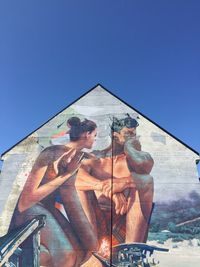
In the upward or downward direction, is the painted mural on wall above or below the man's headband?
below

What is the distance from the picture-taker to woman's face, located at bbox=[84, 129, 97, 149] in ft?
62.7

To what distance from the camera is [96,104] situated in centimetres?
2056

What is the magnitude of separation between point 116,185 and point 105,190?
2.20ft

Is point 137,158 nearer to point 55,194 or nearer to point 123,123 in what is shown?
point 123,123

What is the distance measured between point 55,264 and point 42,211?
2865 millimetres

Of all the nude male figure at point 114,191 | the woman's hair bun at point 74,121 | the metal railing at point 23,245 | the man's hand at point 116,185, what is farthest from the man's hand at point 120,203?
the woman's hair bun at point 74,121

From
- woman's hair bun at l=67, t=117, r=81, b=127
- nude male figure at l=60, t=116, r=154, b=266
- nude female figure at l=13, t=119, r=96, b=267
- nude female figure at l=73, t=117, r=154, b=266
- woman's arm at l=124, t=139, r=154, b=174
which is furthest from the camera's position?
woman's hair bun at l=67, t=117, r=81, b=127

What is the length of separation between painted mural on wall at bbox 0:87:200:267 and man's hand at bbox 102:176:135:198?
5 cm

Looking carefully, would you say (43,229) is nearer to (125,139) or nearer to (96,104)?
(125,139)

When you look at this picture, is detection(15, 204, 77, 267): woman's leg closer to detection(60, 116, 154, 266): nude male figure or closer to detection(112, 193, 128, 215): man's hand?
detection(60, 116, 154, 266): nude male figure

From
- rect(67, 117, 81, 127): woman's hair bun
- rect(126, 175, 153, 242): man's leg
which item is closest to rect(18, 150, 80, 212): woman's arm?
rect(67, 117, 81, 127): woman's hair bun

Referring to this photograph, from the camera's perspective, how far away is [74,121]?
20062 mm

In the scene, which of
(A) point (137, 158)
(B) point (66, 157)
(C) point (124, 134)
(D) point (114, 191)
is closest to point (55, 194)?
(B) point (66, 157)

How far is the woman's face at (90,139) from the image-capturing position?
1911cm
